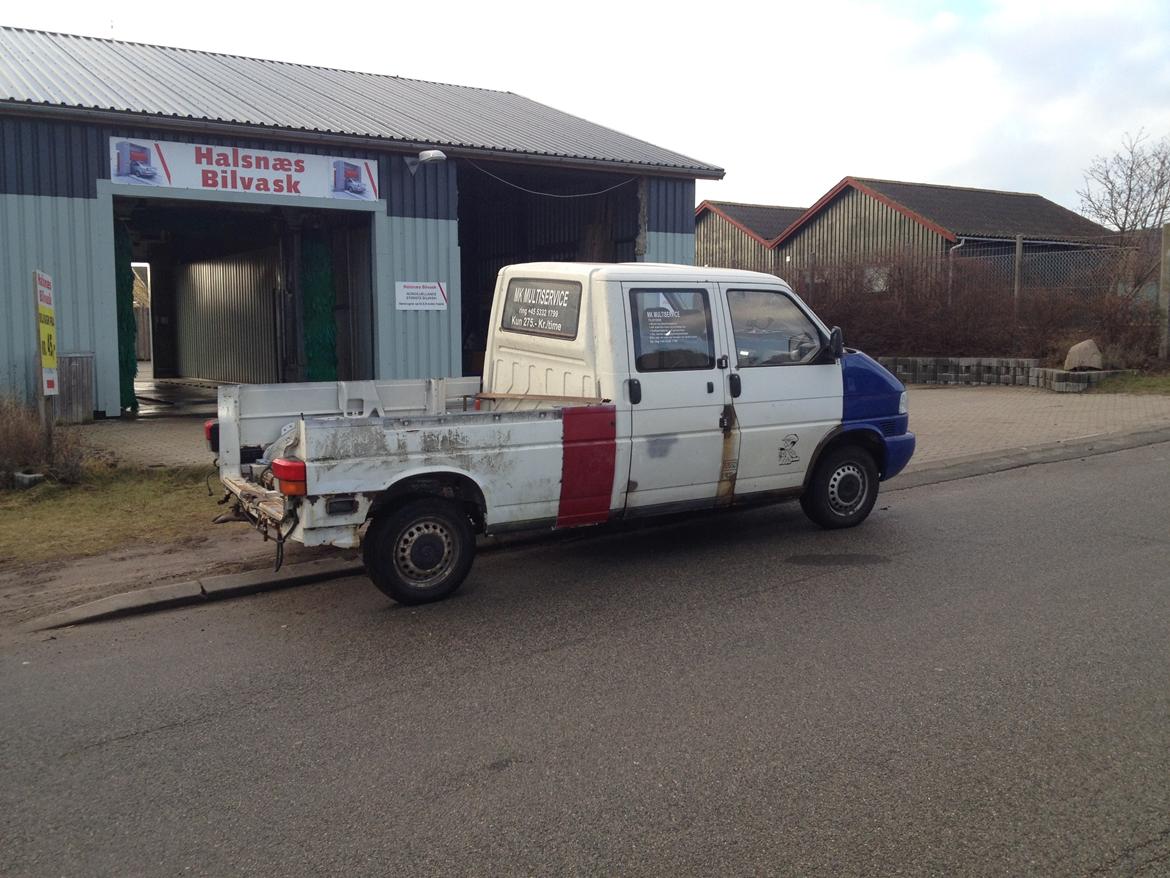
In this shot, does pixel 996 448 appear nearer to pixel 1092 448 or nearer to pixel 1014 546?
pixel 1092 448

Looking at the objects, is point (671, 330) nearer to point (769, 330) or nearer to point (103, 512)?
point (769, 330)

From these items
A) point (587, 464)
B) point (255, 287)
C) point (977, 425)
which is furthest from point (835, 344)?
point (255, 287)

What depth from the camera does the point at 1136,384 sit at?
18.1 meters

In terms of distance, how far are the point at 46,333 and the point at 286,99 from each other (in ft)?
31.8

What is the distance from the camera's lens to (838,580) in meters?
6.81

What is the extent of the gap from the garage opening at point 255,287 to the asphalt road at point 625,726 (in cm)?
1261

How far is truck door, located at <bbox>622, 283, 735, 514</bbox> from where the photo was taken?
705 centimetres

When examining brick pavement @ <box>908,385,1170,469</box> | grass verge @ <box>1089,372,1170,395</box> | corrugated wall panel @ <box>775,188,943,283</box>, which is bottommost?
brick pavement @ <box>908,385,1170,469</box>

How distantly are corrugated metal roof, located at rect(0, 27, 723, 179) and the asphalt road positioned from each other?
11344 millimetres

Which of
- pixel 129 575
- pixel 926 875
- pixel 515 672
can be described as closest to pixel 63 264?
pixel 129 575

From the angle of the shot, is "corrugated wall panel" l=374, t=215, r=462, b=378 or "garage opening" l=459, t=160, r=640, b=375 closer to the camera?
"corrugated wall panel" l=374, t=215, r=462, b=378

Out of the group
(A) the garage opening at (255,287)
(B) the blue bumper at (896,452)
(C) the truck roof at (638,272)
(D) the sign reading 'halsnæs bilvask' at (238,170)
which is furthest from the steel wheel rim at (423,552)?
(A) the garage opening at (255,287)

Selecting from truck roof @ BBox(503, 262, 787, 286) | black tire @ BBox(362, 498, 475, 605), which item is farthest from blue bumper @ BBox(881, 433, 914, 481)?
black tire @ BBox(362, 498, 475, 605)

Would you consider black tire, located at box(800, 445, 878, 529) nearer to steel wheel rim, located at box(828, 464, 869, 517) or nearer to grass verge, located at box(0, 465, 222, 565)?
steel wheel rim, located at box(828, 464, 869, 517)
